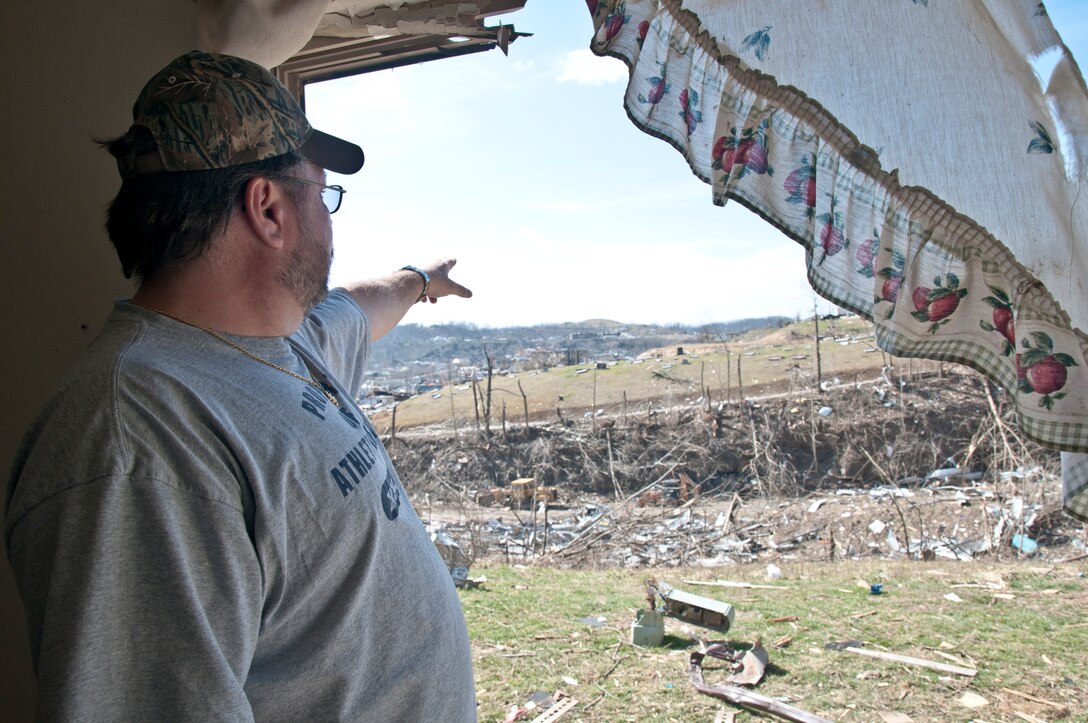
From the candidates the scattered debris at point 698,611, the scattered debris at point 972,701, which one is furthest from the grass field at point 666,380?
the scattered debris at point 972,701

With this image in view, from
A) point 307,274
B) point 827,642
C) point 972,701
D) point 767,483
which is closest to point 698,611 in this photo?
point 827,642

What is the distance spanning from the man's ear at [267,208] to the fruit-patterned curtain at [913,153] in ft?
2.26

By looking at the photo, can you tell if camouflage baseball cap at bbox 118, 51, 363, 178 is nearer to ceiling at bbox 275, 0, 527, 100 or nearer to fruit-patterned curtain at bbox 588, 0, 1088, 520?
fruit-patterned curtain at bbox 588, 0, 1088, 520

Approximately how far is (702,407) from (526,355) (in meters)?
21.2

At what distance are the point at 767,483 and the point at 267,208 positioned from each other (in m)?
15.5

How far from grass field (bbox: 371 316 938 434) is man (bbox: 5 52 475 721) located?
18.2m

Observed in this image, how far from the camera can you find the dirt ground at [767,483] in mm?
10484

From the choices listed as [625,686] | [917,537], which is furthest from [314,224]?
[917,537]

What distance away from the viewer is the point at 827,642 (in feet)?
15.6

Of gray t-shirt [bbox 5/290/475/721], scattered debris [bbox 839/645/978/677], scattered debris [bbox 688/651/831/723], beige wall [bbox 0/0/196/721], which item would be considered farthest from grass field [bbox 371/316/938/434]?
gray t-shirt [bbox 5/290/475/721]

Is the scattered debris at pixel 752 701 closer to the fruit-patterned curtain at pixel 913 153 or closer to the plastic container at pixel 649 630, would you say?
the plastic container at pixel 649 630

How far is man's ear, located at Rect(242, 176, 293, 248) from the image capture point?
1.06 metres

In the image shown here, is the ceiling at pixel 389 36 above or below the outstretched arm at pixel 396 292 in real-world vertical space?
above

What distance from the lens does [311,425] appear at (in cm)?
102
